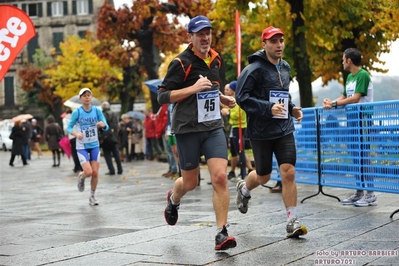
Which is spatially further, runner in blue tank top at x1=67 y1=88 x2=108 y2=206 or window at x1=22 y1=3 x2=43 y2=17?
window at x1=22 y1=3 x2=43 y2=17

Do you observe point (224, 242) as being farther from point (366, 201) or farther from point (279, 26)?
point (279, 26)

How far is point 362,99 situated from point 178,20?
83.7 feet

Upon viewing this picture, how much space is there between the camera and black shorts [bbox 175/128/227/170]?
25.3 feet

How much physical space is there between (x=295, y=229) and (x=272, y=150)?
1066mm

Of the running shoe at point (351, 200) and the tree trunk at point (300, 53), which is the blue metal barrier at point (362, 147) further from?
the tree trunk at point (300, 53)

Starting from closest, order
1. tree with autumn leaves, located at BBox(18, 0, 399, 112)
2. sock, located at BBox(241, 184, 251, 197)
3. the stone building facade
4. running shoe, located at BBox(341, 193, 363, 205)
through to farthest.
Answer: sock, located at BBox(241, 184, 251, 197)
running shoe, located at BBox(341, 193, 363, 205)
tree with autumn leaves, located at BBox(18, 0, 399, 112)
the stone building facade

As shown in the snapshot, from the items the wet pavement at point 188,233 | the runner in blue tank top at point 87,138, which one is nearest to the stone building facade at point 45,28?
the runner in blue tank top at point 87,138

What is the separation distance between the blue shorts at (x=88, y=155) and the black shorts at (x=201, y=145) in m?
5.32

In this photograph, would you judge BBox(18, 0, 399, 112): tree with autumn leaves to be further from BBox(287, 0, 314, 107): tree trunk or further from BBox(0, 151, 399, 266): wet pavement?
BBox(0, 151, 399, 266): wet pavement

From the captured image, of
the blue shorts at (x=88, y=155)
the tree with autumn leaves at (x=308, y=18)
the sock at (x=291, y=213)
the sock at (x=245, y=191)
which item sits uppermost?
the tree with autumn leaves at (x=308, y=18)

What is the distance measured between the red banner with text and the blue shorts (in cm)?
220

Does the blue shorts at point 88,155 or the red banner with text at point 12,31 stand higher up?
the red banner with text at point 12,31

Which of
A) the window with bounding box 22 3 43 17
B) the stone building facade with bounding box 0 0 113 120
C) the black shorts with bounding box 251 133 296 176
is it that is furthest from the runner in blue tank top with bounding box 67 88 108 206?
the window with bounding box 22 3 43 17

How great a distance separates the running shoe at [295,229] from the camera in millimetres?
7711
